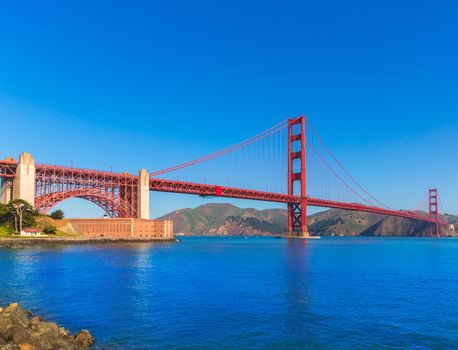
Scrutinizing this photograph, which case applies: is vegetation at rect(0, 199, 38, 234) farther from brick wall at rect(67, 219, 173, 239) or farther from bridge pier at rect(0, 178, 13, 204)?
brick wall at rect(67, 219, 173, 239)

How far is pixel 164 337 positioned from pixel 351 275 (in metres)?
25.2

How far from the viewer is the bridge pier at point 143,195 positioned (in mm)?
101938

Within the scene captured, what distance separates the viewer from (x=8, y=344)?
1410cm

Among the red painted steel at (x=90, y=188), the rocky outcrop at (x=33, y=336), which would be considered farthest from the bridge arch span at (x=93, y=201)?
the rocky outcrop at (x=33, y=336)

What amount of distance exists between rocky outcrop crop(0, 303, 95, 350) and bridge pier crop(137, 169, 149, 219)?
8550 centimetres

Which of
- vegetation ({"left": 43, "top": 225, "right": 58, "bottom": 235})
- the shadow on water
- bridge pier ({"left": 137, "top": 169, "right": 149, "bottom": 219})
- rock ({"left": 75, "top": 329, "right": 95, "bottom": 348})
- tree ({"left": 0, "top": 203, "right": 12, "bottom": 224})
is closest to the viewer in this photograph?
rock ({"left": 75, "top": 329, "right": 95, "bottom": 348})

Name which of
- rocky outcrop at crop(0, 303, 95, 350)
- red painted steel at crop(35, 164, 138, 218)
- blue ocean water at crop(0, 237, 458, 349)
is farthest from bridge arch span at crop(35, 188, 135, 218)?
rocky outcrop at crop(0, 303, 95, 350)

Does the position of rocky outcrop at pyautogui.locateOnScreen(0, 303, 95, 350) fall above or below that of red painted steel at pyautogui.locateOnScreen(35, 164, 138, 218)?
below

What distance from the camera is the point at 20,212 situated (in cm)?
7762

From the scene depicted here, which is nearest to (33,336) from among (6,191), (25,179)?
(25,179)

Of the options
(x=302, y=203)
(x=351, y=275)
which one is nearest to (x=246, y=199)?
(x=302, y=203)

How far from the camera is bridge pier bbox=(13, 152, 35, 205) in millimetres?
84438

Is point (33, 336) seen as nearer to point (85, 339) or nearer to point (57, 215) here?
point (85, 339)

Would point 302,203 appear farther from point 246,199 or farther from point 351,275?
point 351,275
